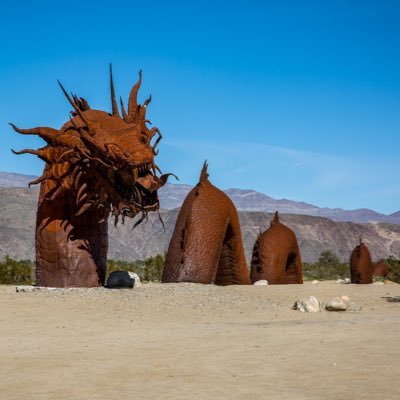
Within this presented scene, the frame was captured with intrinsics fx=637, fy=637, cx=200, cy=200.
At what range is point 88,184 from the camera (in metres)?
10.1

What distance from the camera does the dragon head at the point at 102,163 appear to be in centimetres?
980

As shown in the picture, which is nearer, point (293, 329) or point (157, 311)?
point (293, 329)

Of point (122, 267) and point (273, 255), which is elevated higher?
point (273, 255)

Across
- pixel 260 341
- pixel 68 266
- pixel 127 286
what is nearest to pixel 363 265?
pixel 127 286

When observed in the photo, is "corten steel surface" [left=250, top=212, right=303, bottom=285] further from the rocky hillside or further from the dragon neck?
the rocky hillside

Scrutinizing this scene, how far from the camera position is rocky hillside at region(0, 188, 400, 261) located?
6862 centimetres

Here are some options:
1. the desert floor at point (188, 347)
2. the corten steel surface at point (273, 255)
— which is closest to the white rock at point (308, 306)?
the desert floor at point (188, 347)

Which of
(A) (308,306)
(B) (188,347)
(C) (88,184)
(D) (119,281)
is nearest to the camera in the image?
(B) (188,347)

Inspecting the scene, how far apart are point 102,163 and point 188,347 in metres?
4.43

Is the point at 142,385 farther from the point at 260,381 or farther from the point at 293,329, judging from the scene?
the point at 293,329

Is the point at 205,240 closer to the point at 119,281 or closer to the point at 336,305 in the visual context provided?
the point at 119,281

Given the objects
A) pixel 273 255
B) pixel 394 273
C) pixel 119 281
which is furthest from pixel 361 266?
pixel 394 273

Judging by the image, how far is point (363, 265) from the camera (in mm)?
17625

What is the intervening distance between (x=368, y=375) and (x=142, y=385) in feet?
5.37
